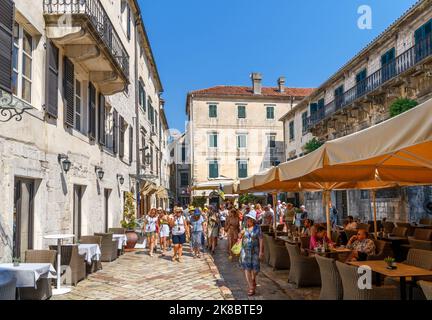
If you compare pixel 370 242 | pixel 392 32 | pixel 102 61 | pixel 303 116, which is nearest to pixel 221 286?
pixel 370 242

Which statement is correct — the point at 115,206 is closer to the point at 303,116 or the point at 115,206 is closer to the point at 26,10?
the point at 26,10

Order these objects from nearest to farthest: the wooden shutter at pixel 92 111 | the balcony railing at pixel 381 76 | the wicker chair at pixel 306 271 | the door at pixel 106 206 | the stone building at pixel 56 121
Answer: the stone building at pixel 56 121 < the wicker chair at pixel 306 271 < the wooden shutter at pixel 92 111 < the door at pixel 106 206 < the balcony railing at pixel 381 76

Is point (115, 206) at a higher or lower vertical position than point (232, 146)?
lower

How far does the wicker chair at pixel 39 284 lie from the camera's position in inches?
257

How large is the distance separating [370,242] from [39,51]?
308 inches

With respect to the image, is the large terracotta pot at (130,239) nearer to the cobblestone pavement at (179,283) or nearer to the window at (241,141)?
the cobblestone pavement at (179,283)

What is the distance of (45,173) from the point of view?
8.43 metres

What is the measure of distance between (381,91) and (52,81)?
48.4 feet

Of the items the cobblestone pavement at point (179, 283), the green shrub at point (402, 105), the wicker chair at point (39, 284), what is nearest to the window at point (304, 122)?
the green shrub at point (402, 105)

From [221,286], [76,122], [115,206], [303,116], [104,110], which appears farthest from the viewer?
[303,116]

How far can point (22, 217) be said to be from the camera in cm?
772

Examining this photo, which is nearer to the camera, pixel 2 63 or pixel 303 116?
pixel 2 63

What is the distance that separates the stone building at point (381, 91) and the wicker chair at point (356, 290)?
11.6 metres
